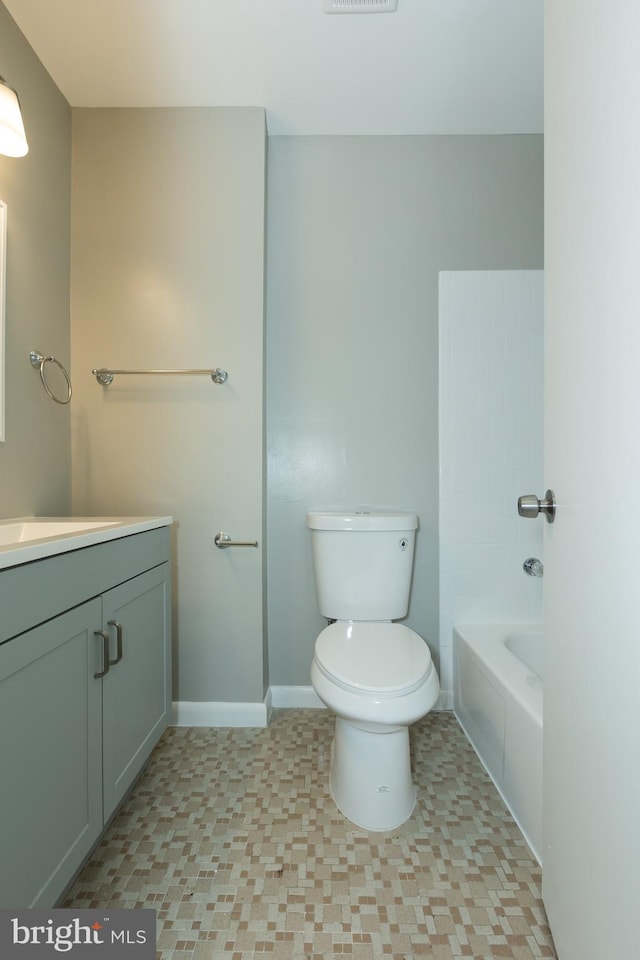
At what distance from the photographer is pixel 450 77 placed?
186cm

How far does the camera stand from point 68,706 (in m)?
1.07

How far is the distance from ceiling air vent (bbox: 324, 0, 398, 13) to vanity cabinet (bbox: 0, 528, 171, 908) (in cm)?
163

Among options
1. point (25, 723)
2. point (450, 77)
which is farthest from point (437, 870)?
point (450, 77)

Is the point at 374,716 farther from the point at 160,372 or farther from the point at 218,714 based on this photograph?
the point at 160,372

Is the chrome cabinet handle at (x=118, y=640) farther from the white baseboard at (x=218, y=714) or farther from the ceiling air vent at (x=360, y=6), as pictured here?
the ceiling air vent at (x=360, y=6)

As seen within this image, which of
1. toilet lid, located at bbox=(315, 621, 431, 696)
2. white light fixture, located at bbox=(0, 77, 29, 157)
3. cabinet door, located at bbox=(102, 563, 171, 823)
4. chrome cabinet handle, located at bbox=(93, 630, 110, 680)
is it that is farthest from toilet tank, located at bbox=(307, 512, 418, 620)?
white light fixture, located at bbox=(0, 77, 29, 157)

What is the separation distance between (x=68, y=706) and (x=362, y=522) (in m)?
1.14

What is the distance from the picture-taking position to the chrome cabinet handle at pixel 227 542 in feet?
6.59

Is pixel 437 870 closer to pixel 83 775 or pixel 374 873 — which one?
pixel 374 873

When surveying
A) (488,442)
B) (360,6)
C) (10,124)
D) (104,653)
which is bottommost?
(104,653)

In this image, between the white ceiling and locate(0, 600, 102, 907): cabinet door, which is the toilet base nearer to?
locate(0, 600, 102, 907): cabinet door

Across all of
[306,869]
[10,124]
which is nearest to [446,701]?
[306,869]

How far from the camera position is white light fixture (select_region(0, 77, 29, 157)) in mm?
1367

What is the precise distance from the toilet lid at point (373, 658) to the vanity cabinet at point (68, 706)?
0.54 meters
